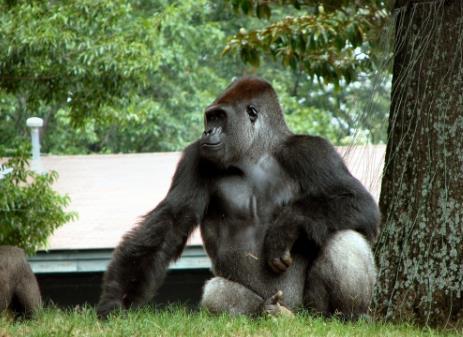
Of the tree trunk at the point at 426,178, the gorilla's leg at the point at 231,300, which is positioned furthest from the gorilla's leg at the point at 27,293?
the tree trunk at the point at 426,178

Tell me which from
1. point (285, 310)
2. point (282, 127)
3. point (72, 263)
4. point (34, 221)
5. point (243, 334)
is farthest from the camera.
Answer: point (72, 263)

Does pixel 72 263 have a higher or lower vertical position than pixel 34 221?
lower

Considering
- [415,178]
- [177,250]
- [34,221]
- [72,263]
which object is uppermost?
[415,178]

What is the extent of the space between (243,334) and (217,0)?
22489 mm

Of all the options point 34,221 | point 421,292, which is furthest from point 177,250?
point 34,221

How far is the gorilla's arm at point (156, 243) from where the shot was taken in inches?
257

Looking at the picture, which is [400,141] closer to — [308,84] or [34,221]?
[34,221]

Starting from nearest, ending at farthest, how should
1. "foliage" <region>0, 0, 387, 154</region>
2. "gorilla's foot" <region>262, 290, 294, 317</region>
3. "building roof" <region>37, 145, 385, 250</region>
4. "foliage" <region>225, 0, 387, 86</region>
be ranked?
"gorilla's foot" <region>262, 290, 294, 317</region>
"foliage" <region>225, 0, 387, 86</region>
"foliage" <region>0, 0, 387, 154</region>
"building roof" <region>37, 145, 385, 250</region>

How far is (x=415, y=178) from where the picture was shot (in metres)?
6.78

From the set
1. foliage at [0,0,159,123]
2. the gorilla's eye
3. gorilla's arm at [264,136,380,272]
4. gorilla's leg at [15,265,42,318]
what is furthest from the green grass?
foliage at [0,0,159,123]

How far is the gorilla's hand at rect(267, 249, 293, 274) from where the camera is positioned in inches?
262

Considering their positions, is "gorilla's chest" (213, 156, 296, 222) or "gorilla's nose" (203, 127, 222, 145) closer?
"gorilla's nose" (203, 127, 222, 145)

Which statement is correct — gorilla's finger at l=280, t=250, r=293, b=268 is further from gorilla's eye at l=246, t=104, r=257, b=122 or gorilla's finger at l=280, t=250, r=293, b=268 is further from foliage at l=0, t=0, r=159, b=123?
foliage at l=0, t=0, r=159, b=123

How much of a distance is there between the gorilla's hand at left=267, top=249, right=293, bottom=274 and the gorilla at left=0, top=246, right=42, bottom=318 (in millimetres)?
3428
